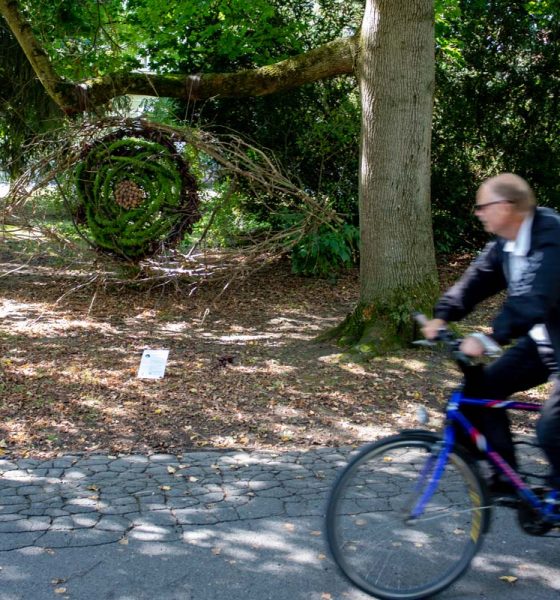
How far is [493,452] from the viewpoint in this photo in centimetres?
359

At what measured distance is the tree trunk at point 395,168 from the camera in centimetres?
742

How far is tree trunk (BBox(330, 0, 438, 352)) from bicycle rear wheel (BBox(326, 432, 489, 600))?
379cm

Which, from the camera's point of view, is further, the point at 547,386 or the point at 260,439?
the point at 547,386

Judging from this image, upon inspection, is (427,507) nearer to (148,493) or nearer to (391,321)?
(148,493)

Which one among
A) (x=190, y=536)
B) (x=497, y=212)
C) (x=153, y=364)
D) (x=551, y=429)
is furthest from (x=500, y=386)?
(x=153, y=364)

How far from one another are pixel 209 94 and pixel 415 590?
7.41m

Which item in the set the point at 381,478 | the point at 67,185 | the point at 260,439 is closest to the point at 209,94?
the point at 67,185

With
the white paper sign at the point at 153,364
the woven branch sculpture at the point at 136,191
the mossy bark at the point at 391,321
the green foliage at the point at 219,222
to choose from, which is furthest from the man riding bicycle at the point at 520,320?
the woven branch sculpture at the point at 136,191

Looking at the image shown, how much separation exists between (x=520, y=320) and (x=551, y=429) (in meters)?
0.56

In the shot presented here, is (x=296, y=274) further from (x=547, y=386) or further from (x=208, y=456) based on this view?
(x=208, y=456)

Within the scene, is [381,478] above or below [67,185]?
below

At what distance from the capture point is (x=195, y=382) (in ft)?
22.9

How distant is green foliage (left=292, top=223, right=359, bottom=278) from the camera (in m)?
11.9

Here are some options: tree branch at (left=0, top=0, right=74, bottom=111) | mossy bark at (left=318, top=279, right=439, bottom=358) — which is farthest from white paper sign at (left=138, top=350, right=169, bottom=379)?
tree branch at (left=0, top=0, right=74, bottom=111)
